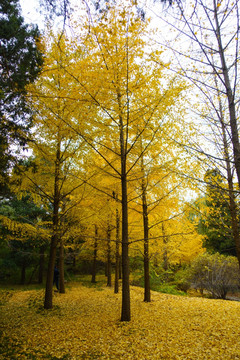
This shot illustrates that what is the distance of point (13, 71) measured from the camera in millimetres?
4094

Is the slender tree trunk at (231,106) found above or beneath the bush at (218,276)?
above

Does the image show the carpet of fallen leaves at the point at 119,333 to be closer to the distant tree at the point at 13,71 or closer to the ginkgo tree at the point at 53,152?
the ginkgo tree at the point at 53,152

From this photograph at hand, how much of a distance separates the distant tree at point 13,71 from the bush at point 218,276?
1140 centimetres

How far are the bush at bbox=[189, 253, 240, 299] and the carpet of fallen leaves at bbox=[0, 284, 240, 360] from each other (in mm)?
5660

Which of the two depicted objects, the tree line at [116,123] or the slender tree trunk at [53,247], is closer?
the tree line at [116,123]

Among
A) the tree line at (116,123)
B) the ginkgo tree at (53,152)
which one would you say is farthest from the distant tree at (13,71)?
the ginkgo tree at (53,152)

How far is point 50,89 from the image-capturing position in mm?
6551

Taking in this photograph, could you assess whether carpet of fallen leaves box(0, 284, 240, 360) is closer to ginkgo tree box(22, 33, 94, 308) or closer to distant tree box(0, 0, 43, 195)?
ginkgo tree box(22, 33, 94, 308)

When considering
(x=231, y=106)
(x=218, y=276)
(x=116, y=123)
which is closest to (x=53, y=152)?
(x=116, y=123)

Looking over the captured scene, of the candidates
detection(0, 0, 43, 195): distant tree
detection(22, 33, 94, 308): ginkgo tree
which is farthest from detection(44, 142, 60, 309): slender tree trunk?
detection(0, 0, 43, 195): distant tree

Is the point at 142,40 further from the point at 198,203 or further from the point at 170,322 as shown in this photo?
the point at 170,322

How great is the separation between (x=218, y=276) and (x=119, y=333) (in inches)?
363

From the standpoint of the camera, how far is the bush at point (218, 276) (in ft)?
38.2

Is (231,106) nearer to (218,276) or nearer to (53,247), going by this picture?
(53,247)
